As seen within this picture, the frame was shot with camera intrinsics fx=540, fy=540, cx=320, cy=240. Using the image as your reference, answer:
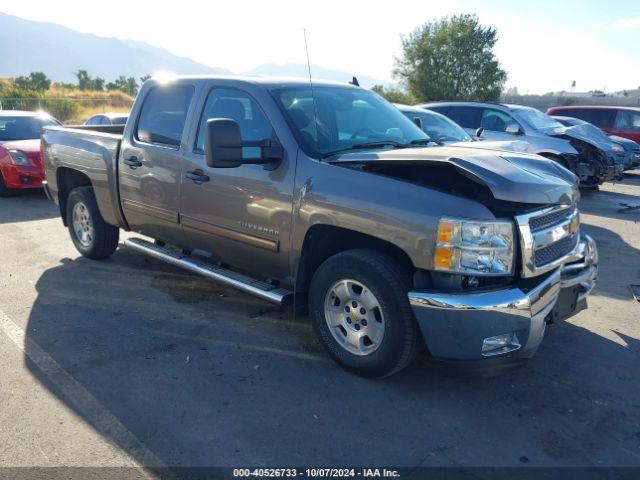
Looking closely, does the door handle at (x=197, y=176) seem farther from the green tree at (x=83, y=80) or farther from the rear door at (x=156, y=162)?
the green tree at (x=83, y=80)

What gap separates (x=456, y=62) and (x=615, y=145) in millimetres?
24683

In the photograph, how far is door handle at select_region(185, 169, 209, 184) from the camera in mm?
4309

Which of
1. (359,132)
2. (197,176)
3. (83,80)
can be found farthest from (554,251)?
(83,80)

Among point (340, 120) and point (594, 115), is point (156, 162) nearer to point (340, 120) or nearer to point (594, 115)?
point (340, 120)

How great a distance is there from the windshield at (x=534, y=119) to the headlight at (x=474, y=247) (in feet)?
28.3

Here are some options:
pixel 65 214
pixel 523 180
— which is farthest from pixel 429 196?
pixel 65 214

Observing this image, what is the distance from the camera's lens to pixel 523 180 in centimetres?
317

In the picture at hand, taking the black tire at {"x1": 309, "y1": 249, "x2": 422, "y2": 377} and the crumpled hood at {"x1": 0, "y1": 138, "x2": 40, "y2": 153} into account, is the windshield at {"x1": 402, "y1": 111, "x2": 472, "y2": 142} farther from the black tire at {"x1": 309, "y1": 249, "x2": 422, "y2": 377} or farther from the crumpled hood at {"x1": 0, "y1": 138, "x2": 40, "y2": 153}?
the crumpled hood at {"x1": 0, "y1": 138, "x2": 40, "y2": 153}

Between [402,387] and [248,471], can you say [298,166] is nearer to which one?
[402,387]

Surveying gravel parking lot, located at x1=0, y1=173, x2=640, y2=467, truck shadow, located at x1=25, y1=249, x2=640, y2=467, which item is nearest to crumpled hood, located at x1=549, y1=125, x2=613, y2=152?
gravel parking lot, located at x1=0, y1=173, x2=640, y2=467

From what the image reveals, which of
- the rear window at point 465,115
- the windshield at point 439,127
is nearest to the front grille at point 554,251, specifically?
the windshield at point 439,127

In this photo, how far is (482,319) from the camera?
9.87 ft

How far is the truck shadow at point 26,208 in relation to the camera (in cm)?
841

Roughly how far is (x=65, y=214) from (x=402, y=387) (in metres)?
4.64
